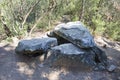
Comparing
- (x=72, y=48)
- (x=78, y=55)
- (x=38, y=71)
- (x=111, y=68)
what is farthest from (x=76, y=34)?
(x=38, y=71)

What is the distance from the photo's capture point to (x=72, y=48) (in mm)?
5188

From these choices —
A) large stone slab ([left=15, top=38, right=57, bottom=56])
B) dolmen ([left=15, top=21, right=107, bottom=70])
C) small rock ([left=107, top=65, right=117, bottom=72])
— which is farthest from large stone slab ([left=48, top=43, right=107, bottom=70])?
large stone slab ([left=15, top=38, right=57, bottom=56])

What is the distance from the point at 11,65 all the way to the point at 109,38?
4594mm

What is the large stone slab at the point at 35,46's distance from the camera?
5164mm

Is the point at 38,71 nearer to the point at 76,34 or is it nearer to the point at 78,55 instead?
the point at 78,55

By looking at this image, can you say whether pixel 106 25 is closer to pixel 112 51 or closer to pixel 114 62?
pixel 112 51

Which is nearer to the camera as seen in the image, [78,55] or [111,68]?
[78,55]

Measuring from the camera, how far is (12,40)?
640 cm

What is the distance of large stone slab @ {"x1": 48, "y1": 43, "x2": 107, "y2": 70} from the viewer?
502 cm

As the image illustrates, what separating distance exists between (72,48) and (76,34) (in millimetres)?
436

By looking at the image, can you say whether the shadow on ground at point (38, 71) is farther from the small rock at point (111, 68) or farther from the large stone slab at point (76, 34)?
the large stone slab at point (76, 34)

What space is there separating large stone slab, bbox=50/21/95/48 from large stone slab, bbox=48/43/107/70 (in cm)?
15

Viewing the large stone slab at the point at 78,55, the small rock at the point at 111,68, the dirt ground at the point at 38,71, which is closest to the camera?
the dirt ground at the point at 38,71

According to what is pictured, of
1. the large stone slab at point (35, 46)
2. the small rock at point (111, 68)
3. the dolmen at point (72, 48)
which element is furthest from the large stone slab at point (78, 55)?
the large stone slab at point (35, 46)
